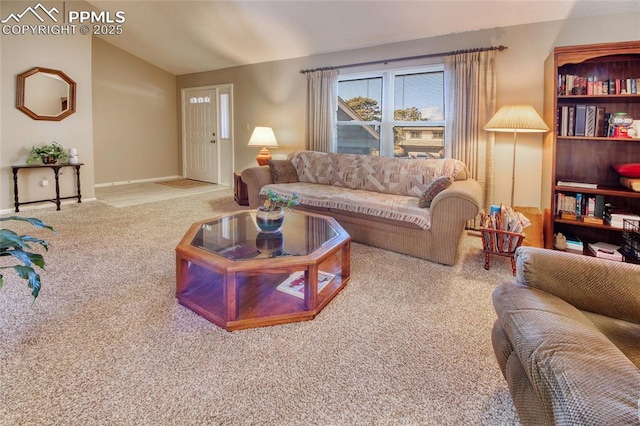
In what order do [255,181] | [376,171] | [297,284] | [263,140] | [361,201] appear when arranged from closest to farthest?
[297,284] → [361,201] → [376,171] → [255,181] → [263,140]

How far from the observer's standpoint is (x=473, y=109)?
3869 millimetres

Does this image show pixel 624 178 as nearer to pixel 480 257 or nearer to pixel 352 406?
pixel 480 257

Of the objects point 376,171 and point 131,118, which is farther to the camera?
point 131,118

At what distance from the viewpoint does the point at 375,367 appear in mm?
1659

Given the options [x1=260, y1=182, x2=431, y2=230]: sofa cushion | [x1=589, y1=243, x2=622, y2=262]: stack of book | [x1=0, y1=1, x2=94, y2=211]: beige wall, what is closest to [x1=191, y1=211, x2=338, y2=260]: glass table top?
[x1=260, y1=182, x2=431, y2=230]: sofa cushion

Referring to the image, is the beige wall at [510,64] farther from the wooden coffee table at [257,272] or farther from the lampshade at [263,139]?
the wooden coffee table at [257,272]

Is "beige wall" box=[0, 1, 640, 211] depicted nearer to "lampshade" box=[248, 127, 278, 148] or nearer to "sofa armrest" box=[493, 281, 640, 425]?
"lampshade" box=[248, 127, 278, 148]

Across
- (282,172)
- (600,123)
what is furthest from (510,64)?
(282,172)

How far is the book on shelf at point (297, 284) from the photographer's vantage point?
2268 mm

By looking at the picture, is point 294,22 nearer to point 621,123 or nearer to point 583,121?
point 583,121

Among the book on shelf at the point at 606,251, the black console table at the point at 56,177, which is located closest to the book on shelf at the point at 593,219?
the book on shelf at the point at 606,251

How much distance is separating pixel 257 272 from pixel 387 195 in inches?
81.3

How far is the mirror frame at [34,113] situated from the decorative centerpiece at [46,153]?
1.18ft

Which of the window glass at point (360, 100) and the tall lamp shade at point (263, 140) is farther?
the tall lamp shade at point (263, 140)
